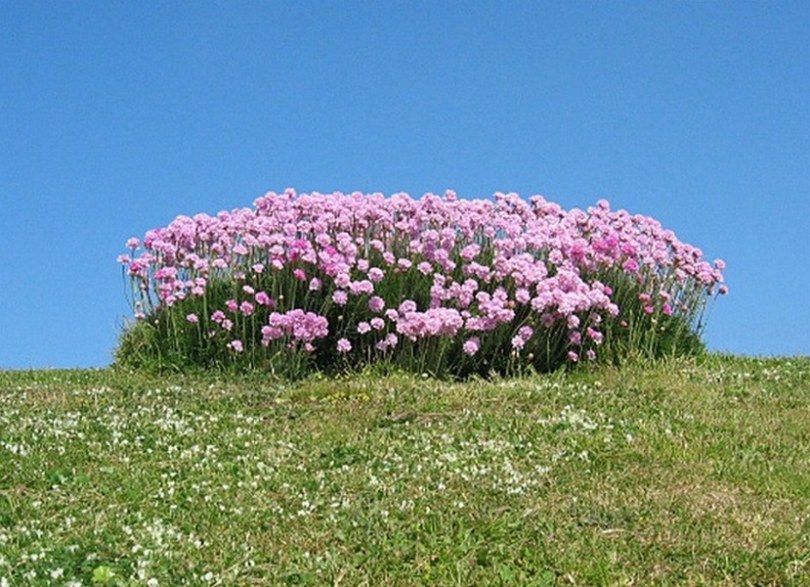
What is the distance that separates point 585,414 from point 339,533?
14.0 ft

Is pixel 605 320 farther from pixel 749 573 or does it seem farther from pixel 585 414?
pixel 749 573

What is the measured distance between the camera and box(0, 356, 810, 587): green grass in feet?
22.4

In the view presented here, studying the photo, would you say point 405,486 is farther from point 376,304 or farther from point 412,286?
point 412,286

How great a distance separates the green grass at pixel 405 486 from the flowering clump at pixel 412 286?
1901mm

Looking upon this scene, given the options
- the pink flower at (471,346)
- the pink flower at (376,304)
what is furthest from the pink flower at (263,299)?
the pink flower at (471,346)

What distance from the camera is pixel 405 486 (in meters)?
8.31

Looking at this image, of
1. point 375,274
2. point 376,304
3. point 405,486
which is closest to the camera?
point 405,486

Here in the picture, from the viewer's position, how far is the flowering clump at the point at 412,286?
14.4 m

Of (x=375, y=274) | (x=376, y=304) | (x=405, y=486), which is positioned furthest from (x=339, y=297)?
(x=405, y=486)

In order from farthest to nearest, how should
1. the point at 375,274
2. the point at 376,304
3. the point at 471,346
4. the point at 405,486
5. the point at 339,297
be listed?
the point at 375,274
the point at 376,304
the point at 339,297
the point at 471,346
the point at 405,486

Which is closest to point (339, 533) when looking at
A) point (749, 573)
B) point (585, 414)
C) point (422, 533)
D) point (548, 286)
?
point (422, 533)

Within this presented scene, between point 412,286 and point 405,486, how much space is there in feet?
23.4

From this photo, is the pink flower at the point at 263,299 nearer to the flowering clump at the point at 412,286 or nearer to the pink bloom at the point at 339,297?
the flowering clump at the point at 412,286

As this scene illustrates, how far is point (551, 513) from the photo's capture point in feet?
25.2
